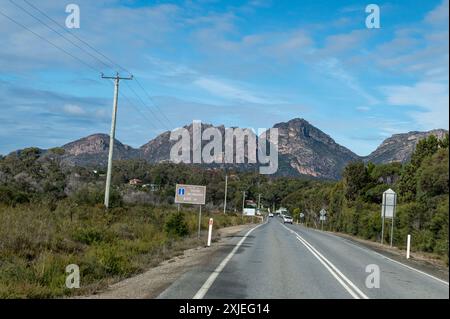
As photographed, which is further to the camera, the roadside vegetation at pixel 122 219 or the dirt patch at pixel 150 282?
the dirt patch at pixel 150 282

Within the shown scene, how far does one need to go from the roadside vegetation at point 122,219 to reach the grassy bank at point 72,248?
34 millimetres

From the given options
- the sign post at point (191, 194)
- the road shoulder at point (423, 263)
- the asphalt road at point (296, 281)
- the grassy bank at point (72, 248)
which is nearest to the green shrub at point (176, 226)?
the grassy bank at point (72, 248)

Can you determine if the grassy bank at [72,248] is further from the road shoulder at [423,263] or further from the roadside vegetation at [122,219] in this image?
the road shoulder at [423,263]

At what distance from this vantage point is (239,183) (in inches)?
5659

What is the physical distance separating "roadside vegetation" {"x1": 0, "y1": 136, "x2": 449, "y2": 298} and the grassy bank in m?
0.03

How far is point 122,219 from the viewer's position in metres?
32.9

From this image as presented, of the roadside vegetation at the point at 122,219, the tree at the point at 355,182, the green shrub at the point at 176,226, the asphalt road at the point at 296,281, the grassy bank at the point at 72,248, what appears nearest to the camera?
the roadside vegetation at the point at 122,219

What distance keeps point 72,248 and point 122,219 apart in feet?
46.6

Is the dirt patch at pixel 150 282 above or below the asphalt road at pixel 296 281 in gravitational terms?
below

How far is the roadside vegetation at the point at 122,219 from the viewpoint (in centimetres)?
841

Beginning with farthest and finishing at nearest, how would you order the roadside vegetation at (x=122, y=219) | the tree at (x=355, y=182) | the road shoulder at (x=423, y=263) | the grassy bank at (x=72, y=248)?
1. the tree at (x=355, y=182)
2. the grassy bank at (x=72, y=248)
3. the roadside vegetation at (x=122, y=219)
4. the road shoulder at (x=423, y=263)

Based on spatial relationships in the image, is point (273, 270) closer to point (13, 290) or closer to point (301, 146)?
point (13, 290)
